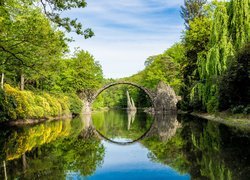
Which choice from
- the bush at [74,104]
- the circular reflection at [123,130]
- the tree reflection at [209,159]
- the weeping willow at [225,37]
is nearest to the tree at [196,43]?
the weeping willow at [225,37]

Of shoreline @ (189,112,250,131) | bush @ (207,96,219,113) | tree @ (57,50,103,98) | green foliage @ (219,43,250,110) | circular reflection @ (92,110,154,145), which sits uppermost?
tree @ (57,50,103,98)

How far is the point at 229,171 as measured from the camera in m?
6.19

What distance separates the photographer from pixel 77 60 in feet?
151

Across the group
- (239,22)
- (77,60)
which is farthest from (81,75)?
(239,22)

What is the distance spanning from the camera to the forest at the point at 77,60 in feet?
42.2

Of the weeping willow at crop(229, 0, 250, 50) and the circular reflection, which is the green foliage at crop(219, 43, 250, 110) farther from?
the circular reflection

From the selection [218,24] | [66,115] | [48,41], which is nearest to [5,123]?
[48,41]

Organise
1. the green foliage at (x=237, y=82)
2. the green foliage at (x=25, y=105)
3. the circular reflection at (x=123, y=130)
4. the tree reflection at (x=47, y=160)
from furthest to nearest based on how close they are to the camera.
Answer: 1. the green foliage at (x=25, y=105)
2. the green foliage at (x=237, y=82)
3. the circular reflection at (x=123, y=130)
4. the tree reflection at (x=47, y=160)

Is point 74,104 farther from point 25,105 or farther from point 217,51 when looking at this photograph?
point 217,51

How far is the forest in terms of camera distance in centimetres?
1285

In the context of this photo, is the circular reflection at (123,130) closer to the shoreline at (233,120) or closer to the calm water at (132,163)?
the calm water at (132,163)

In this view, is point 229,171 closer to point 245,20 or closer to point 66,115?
point 245,20

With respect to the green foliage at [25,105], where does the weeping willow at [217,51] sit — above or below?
above

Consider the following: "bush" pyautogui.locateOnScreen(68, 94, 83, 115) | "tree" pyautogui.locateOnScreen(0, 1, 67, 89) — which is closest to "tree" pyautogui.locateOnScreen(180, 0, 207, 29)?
"bush" pyautogui.locateOnScreen(68, 94, 83, 115)
